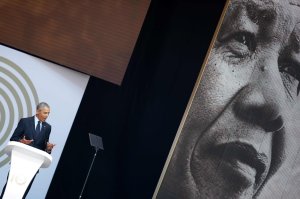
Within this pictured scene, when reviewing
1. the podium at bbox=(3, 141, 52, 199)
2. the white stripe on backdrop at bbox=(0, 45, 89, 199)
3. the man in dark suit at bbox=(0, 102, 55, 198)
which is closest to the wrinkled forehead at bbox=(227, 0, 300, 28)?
the white stripe on backdrop at bbox=(0, 45, 89, 199)

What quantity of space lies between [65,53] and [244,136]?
2.31 m

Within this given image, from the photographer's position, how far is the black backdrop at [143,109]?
685cm

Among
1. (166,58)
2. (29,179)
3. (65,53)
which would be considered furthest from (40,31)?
(29,179)

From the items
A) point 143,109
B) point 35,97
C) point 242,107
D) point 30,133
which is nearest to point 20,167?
point 30,133

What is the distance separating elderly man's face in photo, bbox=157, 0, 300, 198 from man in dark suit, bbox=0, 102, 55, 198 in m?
2.04

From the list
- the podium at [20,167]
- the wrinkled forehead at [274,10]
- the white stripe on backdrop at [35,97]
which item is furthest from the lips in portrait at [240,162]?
the podium at [20,167]

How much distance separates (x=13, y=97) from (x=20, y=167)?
201 centimetres

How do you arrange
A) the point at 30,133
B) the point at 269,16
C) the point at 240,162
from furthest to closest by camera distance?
the point at 269,16 → the point at 240,162 → the point at 30,133

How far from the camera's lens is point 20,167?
4.35m

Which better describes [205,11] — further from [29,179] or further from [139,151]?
[29,179]

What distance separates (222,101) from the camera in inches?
268

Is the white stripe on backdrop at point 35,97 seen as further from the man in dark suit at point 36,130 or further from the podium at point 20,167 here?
Answer: the podium at point 20,167

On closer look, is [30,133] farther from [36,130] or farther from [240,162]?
[240,162]

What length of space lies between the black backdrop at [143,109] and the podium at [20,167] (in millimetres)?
2400
